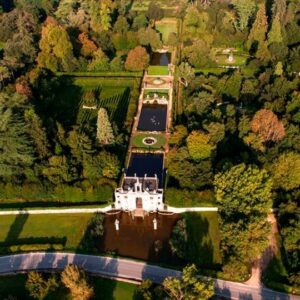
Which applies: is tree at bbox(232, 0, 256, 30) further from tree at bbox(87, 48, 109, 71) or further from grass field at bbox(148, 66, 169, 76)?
tree at bbox(87, 48, 109, 71)

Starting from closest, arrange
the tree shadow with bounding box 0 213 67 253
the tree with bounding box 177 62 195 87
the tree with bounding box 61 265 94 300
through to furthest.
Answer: the tree with bounding box 61 265 94 300
the tree shadow with bounding box 0 213 67 253
the tree with bounding box 177 62 195 87

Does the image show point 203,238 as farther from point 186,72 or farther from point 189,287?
point 186,72

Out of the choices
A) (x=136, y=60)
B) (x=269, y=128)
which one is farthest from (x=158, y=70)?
(x=269, y=128)

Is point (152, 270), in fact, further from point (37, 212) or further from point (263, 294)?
point (37, 212)

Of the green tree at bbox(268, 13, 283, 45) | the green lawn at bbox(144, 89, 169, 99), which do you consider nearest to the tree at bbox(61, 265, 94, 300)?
the green lawn at bbox(144, 89, 169, 99)

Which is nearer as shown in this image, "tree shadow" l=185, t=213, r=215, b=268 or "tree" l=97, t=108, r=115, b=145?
"tree shadow" l=185, t=213, r=215, b=268

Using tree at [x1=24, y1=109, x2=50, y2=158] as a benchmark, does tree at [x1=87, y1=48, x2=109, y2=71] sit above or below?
above

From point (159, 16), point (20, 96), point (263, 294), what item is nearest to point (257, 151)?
point (263, 294)
